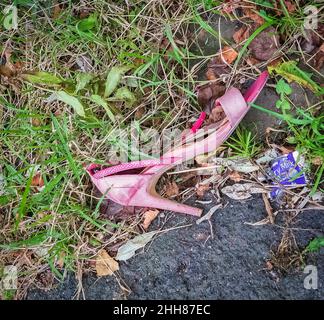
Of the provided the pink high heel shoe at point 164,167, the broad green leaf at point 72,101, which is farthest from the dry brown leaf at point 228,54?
the broad green leaf at point 72,101

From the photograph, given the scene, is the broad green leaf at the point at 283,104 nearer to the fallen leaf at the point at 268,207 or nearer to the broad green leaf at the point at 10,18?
the fallen leaf at the point at 268,207

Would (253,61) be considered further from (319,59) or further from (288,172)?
(288,172)

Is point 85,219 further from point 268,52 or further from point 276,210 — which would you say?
point 268,52

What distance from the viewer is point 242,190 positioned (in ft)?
6.00

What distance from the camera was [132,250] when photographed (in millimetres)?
1886

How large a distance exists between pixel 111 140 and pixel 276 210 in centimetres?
79

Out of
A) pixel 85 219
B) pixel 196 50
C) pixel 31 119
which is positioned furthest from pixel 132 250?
pixel 196 50

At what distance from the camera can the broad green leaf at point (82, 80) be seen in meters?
1.91

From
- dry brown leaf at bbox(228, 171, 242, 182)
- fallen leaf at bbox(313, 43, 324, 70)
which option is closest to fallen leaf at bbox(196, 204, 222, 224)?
dry brown leaf at bbox(228, 171, 242, 182)

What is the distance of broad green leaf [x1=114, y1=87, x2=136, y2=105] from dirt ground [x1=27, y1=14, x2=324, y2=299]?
440mm

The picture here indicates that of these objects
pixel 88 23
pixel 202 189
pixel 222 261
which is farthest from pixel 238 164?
pixel 88 23

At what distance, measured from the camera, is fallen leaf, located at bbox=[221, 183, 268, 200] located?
1.82 metres

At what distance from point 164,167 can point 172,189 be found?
0.41 feet
